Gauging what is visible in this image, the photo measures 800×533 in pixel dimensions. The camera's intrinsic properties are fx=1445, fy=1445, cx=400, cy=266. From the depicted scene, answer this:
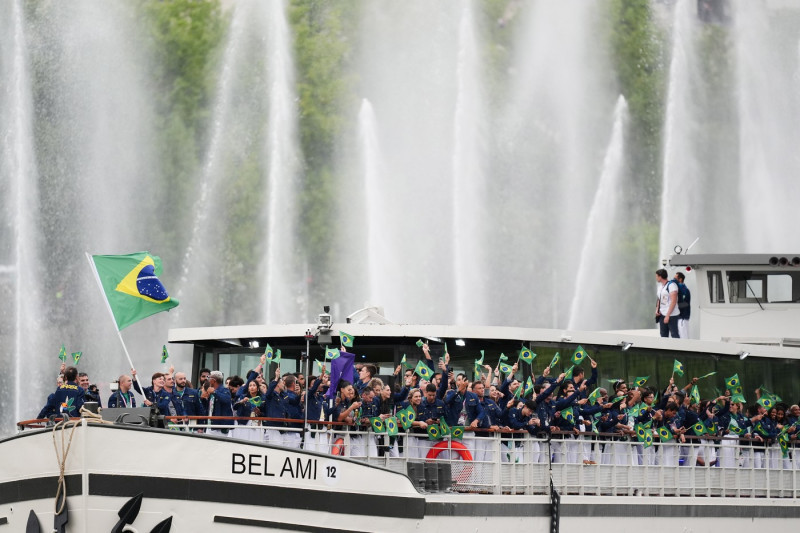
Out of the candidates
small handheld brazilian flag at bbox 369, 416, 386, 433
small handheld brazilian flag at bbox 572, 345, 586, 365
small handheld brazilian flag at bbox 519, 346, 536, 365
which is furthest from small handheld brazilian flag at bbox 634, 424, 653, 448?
small handheld brazilian flag at bbox 369, 416, 386, 433

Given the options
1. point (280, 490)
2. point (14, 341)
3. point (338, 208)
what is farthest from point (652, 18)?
point (280, 490)

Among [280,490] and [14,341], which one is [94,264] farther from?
[14,341]

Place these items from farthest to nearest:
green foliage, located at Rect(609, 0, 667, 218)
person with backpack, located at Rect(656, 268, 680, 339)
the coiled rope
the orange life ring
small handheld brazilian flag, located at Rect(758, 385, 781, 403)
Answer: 1. green foliage, located at Rect(609, 0, 667, 218)
2. person with backpack, located at Rect(656, 268, 680, 339)
3. small handheld brazilian flag, located at Rect(758, 385, 781, 403)
4. the orange life ring
5. the coiled rope

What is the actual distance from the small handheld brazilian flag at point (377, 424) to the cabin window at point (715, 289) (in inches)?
440

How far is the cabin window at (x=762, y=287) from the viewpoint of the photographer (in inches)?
1098

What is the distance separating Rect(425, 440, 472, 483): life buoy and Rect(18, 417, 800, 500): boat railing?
0.5 inches

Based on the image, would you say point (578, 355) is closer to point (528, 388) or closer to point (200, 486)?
point (528, 388)

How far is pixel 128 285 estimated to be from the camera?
19.9 meters

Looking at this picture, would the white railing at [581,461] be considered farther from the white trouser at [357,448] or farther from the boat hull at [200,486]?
the boat hull at [200,486]

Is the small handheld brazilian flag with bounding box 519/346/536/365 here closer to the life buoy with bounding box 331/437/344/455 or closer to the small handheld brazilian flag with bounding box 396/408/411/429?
the small handheld brazilian flag with bounding box 396/408/411/429

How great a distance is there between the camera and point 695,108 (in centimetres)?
6406

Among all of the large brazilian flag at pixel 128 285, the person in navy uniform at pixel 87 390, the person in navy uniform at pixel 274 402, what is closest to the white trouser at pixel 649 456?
the person in navy uniform at pixel 274 402

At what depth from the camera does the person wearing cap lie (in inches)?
742

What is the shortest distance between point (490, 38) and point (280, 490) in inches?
1846
